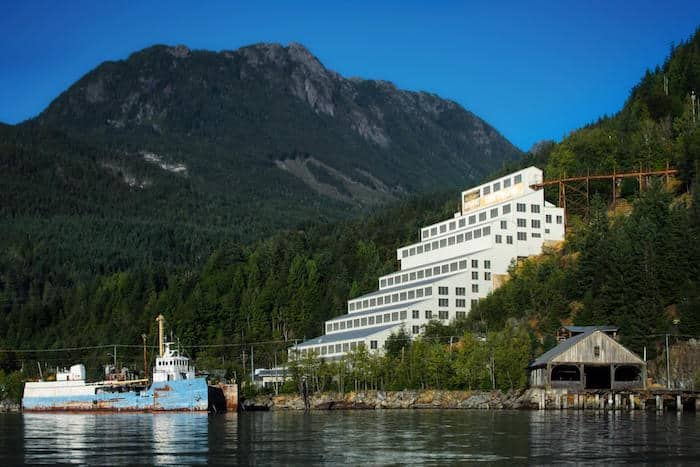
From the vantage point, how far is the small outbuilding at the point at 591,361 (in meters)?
118

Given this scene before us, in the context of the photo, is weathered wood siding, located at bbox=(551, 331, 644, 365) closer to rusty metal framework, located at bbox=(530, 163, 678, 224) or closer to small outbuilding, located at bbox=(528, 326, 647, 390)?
small outbuilding, located at bbox=(528, 326, 647, 390)

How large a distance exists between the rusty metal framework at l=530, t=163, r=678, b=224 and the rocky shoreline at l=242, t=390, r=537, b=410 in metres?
45.3

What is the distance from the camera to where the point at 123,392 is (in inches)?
5842

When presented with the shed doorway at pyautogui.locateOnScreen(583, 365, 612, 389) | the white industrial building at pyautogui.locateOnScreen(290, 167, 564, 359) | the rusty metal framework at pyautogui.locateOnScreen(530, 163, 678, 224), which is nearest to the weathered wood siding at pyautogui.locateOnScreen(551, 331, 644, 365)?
the shed doorway at pyautogui.locateOnScreen(583, 365, 612, 389)

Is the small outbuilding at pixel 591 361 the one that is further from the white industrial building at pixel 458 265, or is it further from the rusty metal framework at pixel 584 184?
the rusty metal framework at pixel 584 184

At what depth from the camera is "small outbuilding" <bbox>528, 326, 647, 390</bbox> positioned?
117875 mm

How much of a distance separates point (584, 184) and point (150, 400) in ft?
264

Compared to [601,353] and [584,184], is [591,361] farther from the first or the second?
[584,184]

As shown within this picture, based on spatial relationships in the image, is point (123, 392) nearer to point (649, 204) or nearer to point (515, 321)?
point (515, 321)

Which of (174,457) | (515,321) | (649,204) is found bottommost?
(174,457)

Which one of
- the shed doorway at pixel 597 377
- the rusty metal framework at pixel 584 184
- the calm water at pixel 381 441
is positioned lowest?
the calm water at pixel 381 441

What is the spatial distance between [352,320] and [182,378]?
36390 millimetres

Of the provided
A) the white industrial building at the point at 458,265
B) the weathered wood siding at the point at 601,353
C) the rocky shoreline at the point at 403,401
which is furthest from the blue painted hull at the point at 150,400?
the weathered wood siding at the point at 601,353

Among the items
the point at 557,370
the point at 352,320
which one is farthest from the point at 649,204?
the point at 352,320
